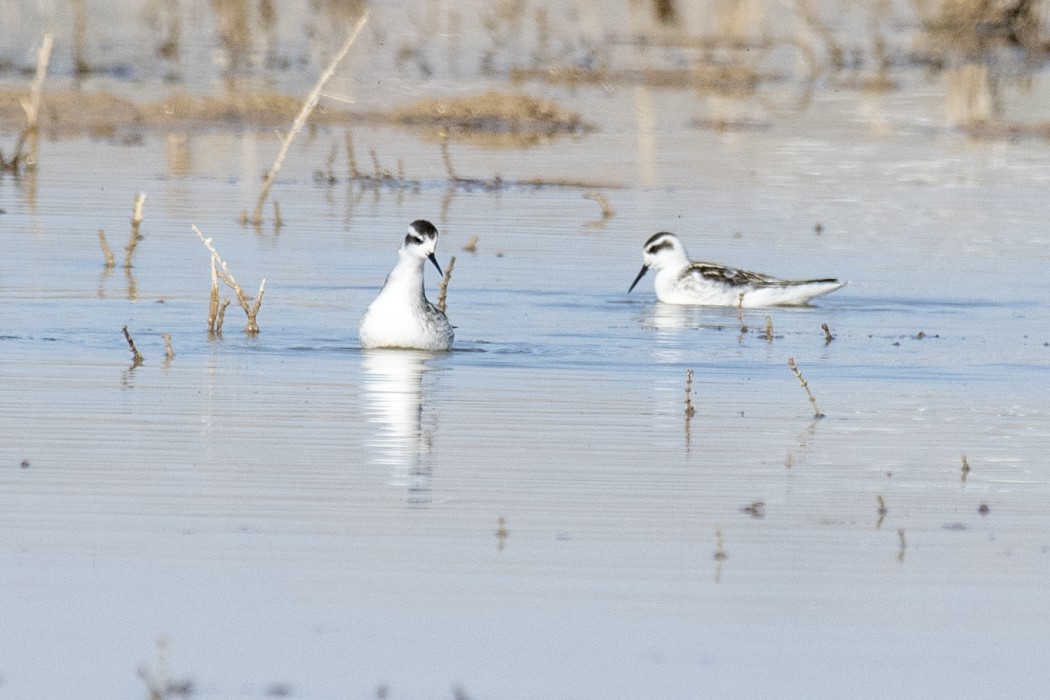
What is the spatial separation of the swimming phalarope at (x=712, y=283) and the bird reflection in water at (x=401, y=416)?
13.3 feet

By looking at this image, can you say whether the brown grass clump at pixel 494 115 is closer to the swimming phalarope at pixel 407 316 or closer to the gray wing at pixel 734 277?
the gray wing at pixel 734 277

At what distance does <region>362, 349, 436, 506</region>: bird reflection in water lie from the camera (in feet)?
32.5

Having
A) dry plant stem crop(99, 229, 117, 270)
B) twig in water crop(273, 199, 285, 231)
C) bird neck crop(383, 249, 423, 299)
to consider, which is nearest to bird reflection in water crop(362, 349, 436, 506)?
bird neck crop(383, 249, 423, 299)

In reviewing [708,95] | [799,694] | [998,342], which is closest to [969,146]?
[708,95]

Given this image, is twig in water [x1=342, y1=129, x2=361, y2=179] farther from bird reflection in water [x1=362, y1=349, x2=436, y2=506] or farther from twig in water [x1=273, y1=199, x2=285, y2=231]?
bird reflection in water [x1=362, y1=349, x2=436, y2=506]

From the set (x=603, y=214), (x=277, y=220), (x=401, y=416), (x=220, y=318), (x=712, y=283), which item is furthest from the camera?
(x=603, y=214)

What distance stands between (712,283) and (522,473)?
7980mm

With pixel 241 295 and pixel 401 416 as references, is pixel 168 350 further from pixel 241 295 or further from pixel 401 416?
pixel 401 416

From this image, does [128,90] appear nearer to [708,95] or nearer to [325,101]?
[325,101]

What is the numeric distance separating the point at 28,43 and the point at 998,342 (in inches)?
1136

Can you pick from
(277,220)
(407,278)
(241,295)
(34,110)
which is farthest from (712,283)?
(34,110)

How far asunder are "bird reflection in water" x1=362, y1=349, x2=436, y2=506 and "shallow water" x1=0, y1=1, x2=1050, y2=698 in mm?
35

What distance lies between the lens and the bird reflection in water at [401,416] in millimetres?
9906

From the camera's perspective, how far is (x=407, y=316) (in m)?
14.0
